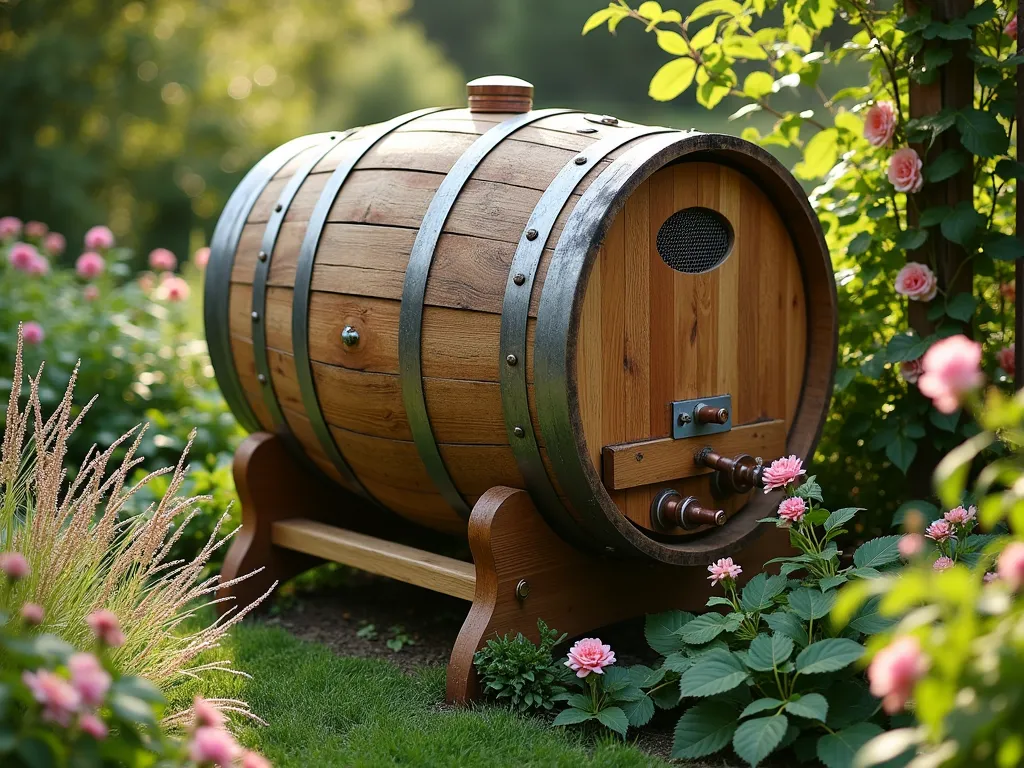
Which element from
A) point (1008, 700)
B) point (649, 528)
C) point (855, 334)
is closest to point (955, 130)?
point (855, 334)

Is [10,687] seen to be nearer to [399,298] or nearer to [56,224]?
[399,298]

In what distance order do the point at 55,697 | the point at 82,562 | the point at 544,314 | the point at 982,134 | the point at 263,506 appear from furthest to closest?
the point at 263,506 → the point at 982,134 → the point at 544,314 → the point at 82,562 → the point at 55,697

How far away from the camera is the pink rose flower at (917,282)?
10.3ft

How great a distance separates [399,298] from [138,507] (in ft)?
5.28

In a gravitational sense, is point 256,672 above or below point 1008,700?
below

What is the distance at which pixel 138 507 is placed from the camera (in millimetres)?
3826

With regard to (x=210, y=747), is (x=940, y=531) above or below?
below

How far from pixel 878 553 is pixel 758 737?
24.2 inches

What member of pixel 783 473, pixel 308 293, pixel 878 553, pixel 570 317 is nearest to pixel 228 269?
pixel 308 293

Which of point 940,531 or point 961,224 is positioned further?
point 961,224

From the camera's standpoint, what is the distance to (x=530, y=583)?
2.67 meters

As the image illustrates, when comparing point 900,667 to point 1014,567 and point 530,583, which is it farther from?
point 530,583

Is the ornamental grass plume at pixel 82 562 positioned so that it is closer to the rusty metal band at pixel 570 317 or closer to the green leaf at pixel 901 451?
the rusty metal band at pixel 570 317

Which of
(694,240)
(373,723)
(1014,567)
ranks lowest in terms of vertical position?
(373,723)
